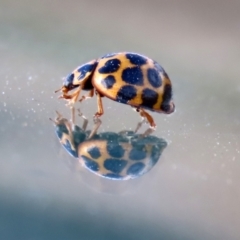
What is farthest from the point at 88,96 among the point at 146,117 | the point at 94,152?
the point at 94,152

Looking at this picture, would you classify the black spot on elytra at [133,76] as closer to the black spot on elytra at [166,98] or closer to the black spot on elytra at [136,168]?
the black spot on elytra at [166,98]

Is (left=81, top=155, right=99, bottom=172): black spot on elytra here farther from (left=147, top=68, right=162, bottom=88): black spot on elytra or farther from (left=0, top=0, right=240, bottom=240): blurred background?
(left=147, top=68, right=162, bottom=88): black spot on elytra

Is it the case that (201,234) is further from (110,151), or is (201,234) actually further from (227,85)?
(227,85)

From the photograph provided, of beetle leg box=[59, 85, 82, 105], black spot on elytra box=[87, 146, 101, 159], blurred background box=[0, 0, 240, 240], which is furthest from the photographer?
beetle leg box=[59, 85, 82, 105]

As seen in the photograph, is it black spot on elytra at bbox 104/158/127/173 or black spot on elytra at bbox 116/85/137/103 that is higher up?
black spot on elytra at bbox 116/85/137/103

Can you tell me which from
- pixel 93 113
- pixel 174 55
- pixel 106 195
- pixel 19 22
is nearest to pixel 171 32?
pixel 174 55

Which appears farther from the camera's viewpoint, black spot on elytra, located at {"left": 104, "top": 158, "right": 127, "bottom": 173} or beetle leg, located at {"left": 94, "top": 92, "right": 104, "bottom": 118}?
beetle leg, located at {"left": 94, "top": 92, "right": 104, "bottom": 118}

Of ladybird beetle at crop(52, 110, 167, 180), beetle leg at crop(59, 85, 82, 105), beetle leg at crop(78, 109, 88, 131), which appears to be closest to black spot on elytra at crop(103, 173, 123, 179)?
ladybird beetle at crop(52, 110, 167, 180)

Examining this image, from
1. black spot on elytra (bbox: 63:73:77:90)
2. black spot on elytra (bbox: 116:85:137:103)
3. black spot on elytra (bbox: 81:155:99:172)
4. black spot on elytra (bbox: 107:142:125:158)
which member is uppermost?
black spot on elytra (bbox: 63:73:77:90)
